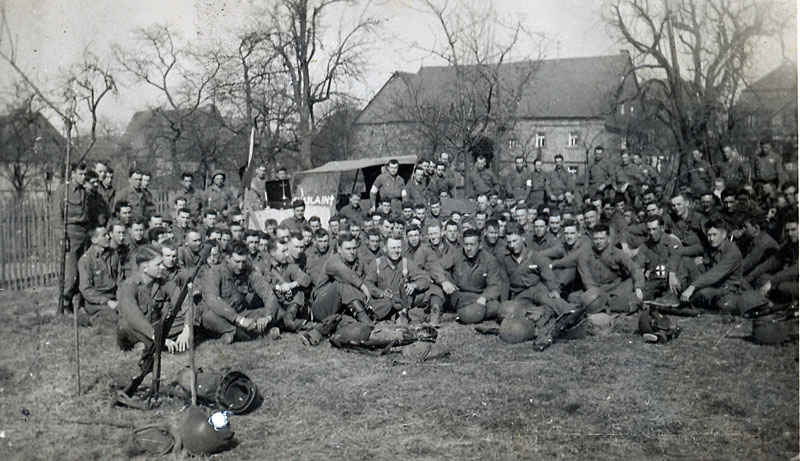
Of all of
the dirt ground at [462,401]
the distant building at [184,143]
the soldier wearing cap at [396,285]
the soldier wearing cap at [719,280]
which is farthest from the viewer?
the distant building at [184,143]

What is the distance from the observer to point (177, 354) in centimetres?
611

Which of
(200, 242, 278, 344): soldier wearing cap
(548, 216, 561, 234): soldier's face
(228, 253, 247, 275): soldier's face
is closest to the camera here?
(200, 242, 278, 344): soldier wearing cap

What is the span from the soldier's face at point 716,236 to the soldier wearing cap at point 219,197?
21.9ft

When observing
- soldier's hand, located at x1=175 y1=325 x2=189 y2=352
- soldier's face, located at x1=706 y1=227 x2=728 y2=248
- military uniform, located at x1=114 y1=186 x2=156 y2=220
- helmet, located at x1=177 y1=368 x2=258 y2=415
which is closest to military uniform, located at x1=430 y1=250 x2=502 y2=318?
soldier's face, located at x1=706 y1=227 x2=728 y2=248

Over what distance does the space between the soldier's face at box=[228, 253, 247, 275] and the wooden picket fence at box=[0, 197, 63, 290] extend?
166 inches

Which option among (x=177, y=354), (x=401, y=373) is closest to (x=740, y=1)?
(x=401, y=373)

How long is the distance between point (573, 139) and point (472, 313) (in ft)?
43.2

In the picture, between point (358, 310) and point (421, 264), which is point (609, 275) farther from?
point (358, 310)

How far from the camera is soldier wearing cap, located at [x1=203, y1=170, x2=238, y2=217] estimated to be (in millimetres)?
10250

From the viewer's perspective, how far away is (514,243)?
796 centimetres

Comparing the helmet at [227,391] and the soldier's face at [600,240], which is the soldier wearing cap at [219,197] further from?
the helmet at [227,391]

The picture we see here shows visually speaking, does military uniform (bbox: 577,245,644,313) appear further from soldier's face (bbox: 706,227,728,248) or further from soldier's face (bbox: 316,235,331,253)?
soldier's face (bbox: 316,235,331,253)

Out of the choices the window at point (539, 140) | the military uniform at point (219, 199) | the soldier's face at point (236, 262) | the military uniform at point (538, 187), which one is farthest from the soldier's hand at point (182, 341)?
the window at point (539, 140)

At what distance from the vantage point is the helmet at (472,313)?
7297mm
